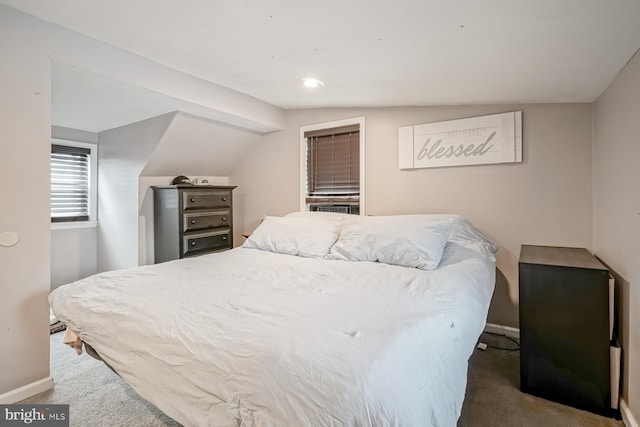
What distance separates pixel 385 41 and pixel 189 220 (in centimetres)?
262

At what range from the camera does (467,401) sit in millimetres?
1781

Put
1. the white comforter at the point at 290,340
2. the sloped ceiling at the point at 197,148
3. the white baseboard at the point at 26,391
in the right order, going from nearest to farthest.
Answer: the white comforter at the point at 290,340
the white baseboard at the point at 26,391
the sloped ceiling at the point at 197,148

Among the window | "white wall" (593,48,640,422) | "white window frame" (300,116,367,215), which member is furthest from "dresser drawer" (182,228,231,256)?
"white wall" (593,48,640,422)

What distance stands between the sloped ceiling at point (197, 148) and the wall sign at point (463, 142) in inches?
75.1

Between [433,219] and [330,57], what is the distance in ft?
4.42

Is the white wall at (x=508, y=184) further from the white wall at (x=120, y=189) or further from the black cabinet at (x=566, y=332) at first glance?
the white wall at (x=120, y=189)

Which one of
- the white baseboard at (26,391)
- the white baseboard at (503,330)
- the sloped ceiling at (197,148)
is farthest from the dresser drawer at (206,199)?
the white baseboard at (503,330)

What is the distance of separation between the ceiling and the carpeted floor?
6.00ft

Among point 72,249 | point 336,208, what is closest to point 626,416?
point 336,208

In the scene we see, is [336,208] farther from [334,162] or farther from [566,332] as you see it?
[566,332]

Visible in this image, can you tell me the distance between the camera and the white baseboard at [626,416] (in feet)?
4.92

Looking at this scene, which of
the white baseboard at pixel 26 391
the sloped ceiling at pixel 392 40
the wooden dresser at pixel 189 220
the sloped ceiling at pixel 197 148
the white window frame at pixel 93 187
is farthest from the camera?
the white window frame at pixel 93 187

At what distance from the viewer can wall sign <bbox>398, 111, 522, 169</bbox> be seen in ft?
8.16

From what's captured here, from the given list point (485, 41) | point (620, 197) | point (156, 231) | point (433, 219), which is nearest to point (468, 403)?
point (433, 219)
